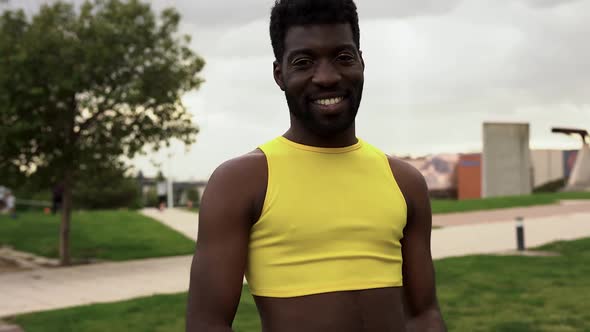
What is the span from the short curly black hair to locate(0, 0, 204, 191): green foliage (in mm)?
12908

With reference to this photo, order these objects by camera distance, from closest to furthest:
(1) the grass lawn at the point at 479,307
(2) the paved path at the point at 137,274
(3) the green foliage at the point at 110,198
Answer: (1) the grass lawn at the point at 479,307
(2) the paved path at the point at 137,274
(3) the green foliage at the point at 110,198

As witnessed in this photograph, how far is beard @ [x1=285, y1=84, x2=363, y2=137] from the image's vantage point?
200 centimetres

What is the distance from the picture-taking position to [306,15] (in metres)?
2.03

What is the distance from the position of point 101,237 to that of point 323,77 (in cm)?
1832

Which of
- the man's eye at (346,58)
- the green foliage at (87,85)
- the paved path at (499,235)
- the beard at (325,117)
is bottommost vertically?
the paved path at (499,235)

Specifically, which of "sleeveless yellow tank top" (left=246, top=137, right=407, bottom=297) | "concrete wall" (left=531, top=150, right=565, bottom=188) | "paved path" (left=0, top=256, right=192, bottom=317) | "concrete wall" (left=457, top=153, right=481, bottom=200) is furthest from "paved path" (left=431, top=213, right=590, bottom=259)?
"concrete wall" (left=531, top=150, right=565, bottom=188)

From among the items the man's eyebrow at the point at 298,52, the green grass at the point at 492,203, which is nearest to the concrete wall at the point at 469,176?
the green grass at the point at 492,203

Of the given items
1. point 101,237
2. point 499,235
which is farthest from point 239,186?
point 101,237

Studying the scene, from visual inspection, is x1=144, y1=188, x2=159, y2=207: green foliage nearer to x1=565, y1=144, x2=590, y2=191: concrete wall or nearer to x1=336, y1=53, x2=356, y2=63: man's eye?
x1=565, y1=144, x2=590, y2=191: concrete wall

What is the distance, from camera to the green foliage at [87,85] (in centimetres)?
1430

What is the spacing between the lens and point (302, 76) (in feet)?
6.56

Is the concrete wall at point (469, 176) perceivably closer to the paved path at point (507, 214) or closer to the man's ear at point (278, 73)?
the paved path at point (507, 214)

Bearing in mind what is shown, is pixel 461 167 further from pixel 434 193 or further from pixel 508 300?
pixel 508 300

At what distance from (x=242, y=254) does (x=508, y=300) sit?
735cm
